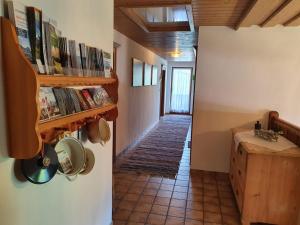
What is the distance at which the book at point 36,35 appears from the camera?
0.95 meters

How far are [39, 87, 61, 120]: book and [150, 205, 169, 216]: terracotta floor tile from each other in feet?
6.27

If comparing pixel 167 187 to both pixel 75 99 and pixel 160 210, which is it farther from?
pixel 75 99

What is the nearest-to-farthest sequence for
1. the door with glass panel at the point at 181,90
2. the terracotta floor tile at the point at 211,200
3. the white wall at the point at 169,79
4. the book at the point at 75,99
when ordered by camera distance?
the book at the point at 75,99
the terracotta floor tile at the point at 211,200
the white wall at the point at 169,79
the door with glass panel at the point at 181,90

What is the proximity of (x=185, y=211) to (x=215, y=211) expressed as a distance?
0.33 m

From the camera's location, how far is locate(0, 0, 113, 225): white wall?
0.97m

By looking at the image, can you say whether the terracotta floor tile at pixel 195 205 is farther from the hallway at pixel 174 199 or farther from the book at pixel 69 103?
the book at pixel 69 103

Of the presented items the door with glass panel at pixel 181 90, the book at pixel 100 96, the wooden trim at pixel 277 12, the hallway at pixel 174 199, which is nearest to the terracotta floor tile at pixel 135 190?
the hallway at pixel 174 199

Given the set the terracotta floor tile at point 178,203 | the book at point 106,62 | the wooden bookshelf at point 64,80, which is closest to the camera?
the wooden bookshelf at point 64,80

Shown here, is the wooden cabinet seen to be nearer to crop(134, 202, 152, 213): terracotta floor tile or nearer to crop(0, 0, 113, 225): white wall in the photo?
crop(134, 202, 152, 213): terracotta floor tile

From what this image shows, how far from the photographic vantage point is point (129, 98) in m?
4.64

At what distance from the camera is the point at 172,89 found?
9.96m

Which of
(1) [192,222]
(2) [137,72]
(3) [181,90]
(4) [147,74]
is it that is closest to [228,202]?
(1) [192,222]

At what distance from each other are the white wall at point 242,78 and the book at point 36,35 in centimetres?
268

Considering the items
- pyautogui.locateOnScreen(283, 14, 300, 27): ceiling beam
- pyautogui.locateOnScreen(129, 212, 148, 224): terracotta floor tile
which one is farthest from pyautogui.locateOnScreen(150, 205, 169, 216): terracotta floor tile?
pyautogui.locateOnScreen(283, 14, 300, 27): ceiling beam
